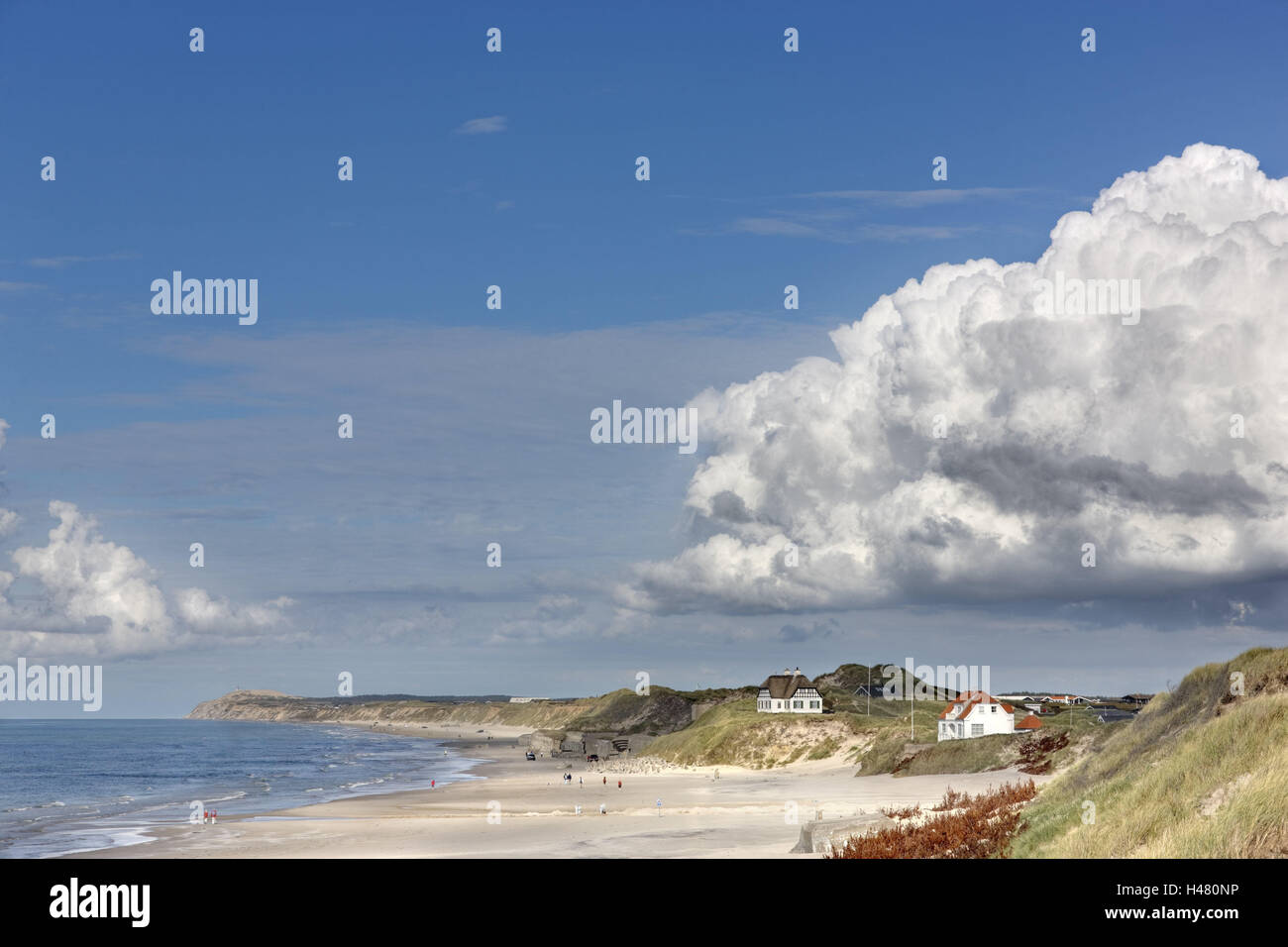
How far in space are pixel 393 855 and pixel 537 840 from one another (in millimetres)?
6898

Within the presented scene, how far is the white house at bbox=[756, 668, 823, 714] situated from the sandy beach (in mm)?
43918

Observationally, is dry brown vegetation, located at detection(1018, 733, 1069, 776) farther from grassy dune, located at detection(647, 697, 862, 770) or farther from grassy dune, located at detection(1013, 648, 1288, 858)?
grassy dune, located at detection(647, 697, 862, 770)

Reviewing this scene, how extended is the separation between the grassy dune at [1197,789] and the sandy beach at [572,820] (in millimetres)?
7383

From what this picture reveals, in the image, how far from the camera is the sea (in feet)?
204

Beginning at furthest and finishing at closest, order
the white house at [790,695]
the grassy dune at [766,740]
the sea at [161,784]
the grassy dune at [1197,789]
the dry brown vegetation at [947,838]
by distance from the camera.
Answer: the white house at [790,695] < the grassy dune at [766,740] < the sea at [161,784] < the dry brown vegetation at [947,838] < the grassy dune at [1197,789]

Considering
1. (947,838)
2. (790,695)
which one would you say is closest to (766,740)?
(790,695)

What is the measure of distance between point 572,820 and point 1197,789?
40828 mm

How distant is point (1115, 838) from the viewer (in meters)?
21.2

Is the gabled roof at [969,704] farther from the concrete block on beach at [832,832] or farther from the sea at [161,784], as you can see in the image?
the concrete block on beach at [832,832]

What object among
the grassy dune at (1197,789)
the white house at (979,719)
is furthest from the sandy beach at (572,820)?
the white house at (979,719)

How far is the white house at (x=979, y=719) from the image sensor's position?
89750 mm
